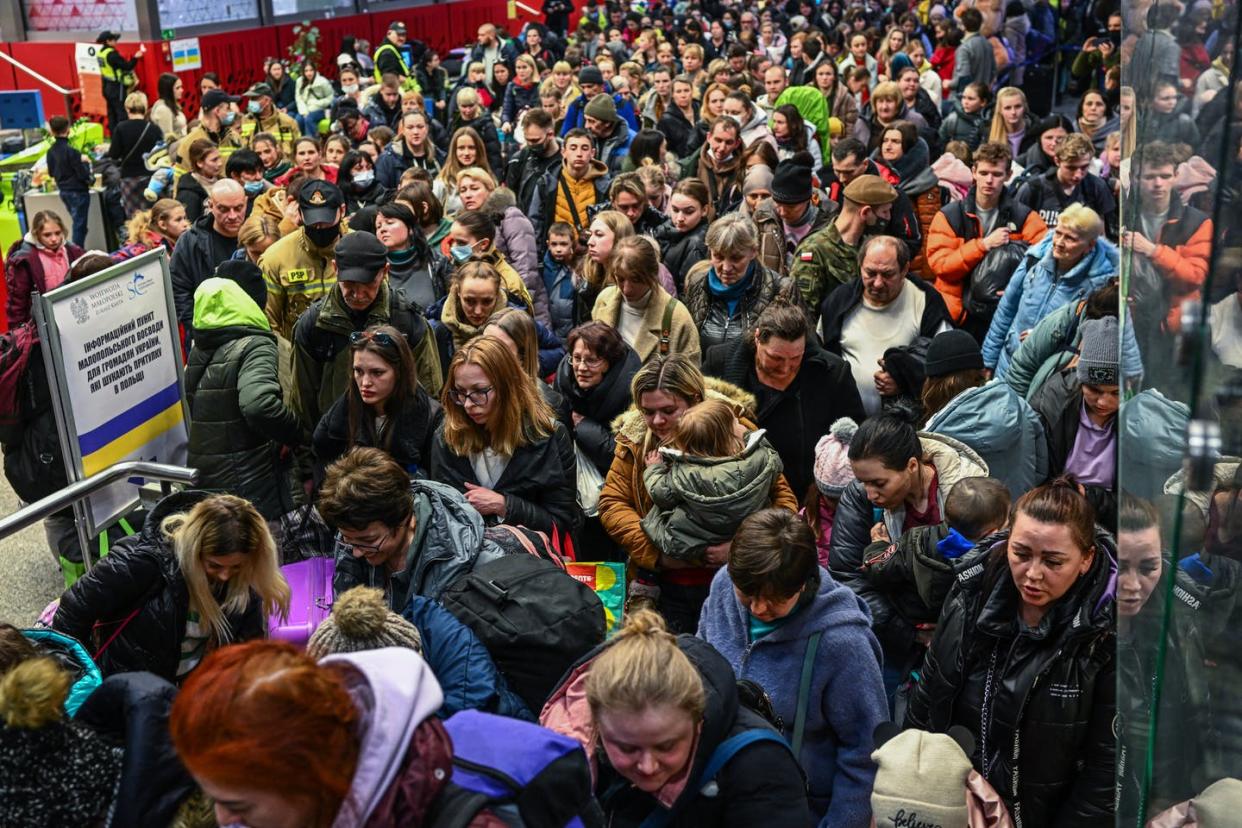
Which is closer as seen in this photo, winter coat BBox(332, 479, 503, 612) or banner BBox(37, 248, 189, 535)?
winter coat BBox(332, 479, 503, 612)

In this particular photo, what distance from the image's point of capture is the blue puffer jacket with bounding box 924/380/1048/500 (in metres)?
4.76

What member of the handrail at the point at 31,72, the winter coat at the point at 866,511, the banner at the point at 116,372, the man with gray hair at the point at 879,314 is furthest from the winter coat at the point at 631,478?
the handrail at the point at 31,72

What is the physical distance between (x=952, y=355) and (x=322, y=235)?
3.31 meters

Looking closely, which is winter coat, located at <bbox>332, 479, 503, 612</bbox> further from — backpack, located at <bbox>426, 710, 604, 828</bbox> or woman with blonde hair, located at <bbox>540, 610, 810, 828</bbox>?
backpack, located at <bbox>426, 710, 604, 828</bbox>

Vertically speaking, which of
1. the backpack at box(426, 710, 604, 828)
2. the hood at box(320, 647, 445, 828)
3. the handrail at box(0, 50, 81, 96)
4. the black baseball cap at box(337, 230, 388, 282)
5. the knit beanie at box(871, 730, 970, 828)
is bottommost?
the knit beanie at box(871, 730, 970, 828)

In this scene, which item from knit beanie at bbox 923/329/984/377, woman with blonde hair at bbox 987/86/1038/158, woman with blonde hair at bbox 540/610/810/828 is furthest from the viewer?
woman with blonde hair at bbox 987/86/1038/158

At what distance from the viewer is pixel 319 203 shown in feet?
22.2

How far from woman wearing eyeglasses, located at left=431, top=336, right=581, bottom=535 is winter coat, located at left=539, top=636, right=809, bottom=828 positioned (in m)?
2.05

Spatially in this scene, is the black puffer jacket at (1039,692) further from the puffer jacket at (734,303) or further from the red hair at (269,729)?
the puffer jacket at (734,303)

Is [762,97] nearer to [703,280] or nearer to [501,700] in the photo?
[703,280]

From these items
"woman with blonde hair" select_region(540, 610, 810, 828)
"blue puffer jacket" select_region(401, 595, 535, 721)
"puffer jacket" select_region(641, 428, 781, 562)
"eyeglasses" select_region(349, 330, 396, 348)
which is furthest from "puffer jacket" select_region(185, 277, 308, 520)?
"woman with blonde hair" select_region(540, 610, 810, 828)

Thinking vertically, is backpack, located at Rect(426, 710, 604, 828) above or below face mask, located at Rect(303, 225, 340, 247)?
below

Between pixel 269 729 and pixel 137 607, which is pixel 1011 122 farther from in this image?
pixel 269 729

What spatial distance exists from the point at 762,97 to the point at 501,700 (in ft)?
33.9
